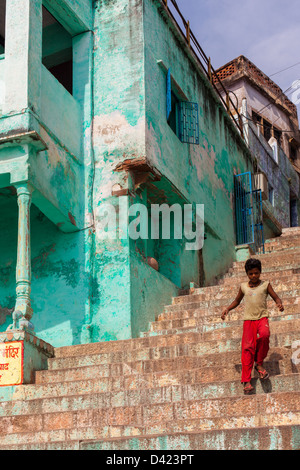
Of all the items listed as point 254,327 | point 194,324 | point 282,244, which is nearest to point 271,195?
point 282,244

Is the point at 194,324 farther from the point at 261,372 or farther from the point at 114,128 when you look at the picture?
the point at 114,128

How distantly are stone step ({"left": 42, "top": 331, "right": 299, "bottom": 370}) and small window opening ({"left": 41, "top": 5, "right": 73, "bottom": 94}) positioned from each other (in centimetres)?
558

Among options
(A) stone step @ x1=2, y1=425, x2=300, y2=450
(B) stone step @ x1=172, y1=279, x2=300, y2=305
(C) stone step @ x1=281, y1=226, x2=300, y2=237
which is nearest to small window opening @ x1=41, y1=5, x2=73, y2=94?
(B) stone step @ x1=172, y1=279, x2=300, y2=305

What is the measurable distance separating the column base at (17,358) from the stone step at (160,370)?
149 mm

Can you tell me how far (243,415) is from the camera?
653 centimetres

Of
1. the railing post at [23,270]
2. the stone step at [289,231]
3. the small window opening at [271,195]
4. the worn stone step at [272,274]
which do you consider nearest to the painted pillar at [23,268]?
the railing post at [23,270]

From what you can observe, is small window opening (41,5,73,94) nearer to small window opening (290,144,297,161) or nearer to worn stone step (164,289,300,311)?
worn stone step (164,289,300,311)

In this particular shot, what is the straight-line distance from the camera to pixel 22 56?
10609 millimetres

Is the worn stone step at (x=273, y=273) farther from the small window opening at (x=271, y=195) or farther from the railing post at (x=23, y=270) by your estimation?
the small window opening at (x=271, y=195)

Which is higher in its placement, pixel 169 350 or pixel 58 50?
pixel 58 50

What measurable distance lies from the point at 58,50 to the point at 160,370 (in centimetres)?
712

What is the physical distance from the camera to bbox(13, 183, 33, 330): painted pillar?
923 centimetres

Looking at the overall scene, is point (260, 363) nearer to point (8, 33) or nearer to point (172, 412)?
point (172, 412)

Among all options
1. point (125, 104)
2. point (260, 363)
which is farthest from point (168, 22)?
point (260, 363)
